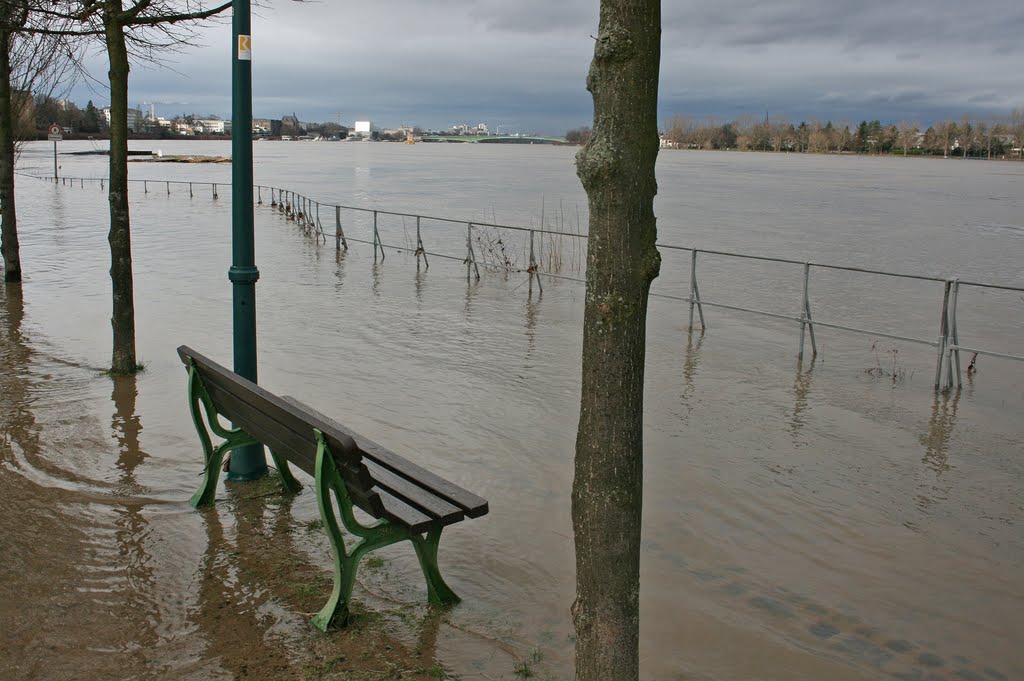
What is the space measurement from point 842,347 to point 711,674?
1047cm

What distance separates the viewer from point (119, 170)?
8617 millimetres

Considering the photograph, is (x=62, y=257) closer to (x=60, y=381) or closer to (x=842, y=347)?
(x=60, y=381)

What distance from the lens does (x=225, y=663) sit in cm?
412

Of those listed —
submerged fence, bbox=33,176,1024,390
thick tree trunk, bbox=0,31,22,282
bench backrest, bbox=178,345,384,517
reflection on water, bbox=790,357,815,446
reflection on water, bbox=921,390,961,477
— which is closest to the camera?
bench backrest, bbox=178,345,384,517

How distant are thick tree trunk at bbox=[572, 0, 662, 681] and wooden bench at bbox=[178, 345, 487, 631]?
1526 mm

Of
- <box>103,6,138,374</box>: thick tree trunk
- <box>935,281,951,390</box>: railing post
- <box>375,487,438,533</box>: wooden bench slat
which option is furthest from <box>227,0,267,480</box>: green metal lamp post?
<box>935,281,951,390</box>: railing post

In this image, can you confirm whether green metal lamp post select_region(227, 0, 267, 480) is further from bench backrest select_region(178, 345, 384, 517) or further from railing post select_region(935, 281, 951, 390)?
railing post select_region(935, 281, 951, 390)

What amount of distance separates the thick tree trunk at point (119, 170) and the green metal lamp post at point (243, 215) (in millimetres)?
2316

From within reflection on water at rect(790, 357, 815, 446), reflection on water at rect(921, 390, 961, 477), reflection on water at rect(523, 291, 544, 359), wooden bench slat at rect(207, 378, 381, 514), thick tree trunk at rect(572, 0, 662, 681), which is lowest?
reflection on water at rect(921, 390, 961, 477)

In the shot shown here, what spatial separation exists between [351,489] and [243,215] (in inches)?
102

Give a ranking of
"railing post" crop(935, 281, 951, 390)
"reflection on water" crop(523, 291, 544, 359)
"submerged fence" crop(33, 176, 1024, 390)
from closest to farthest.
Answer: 1. "railing post" crop(935, 281, 951, 390)
2. "submerged fence" crop(33, 176, 1024, 390)
3. "reflection on water" crop(523, 291, 544, 359)

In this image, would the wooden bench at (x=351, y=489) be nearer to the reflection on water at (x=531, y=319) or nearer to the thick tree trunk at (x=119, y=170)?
the thick tree trunk at (x=119, y=170)

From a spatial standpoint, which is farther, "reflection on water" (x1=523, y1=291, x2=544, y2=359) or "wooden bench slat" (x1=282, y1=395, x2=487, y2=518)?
"reflection on water" (x1=523, y1=291, x2=544, y2=359)

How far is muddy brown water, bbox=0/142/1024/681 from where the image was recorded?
4.71 meters
